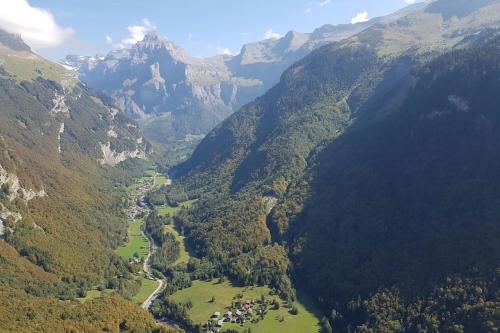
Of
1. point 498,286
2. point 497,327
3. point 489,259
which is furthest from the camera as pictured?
point 489,259

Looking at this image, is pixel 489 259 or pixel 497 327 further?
pixel 489 259

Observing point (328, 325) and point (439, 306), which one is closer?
point (439, 306)

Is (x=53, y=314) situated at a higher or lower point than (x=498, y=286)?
higher

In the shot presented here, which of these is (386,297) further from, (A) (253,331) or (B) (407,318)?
(A) (253,331)

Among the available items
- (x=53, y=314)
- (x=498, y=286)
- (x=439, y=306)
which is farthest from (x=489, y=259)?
(x=53, y=314)

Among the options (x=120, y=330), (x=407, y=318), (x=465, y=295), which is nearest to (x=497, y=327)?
(x=465, y=295)

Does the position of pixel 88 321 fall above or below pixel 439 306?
above

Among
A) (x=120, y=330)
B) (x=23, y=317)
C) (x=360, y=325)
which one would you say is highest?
(x=23, y=317)

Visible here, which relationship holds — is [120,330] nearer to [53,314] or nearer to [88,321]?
[88,321]

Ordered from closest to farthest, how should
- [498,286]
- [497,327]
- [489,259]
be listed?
1. [497,327]
2. [498,286]
3. [489,259]
